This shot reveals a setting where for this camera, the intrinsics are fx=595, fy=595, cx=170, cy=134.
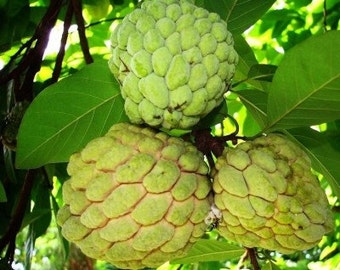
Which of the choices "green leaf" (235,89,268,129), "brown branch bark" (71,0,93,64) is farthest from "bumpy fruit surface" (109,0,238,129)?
"brown branch bark" (71,0,93,64)

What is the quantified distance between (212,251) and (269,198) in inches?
40.2

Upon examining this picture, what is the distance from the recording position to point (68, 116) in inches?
69.5

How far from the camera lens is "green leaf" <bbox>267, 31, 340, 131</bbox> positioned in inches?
53.9

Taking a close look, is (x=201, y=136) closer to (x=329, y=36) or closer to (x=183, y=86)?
(x=183, y=86)

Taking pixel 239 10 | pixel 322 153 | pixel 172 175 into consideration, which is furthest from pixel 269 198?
pixel 239 10

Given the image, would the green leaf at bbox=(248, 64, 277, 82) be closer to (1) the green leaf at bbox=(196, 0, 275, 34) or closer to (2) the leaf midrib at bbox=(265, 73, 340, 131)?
(1) the green leaf at bbox=(196, 0, 275, 34)

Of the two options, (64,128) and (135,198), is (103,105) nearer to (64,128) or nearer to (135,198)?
(64,128)

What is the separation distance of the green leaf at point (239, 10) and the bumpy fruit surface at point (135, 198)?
0.66 meters

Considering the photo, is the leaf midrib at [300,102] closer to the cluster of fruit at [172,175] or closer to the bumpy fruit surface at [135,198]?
the cluster of fruit at [172,175]

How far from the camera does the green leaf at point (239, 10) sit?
185 cm

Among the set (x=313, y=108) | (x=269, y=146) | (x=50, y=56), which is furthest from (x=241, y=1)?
(x=50, y=56)

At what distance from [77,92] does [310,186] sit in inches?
29.9

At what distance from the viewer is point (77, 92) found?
1.76 m

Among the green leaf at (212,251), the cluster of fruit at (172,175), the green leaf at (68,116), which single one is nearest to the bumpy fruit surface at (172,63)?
the cluster of fruit at (172,175)
